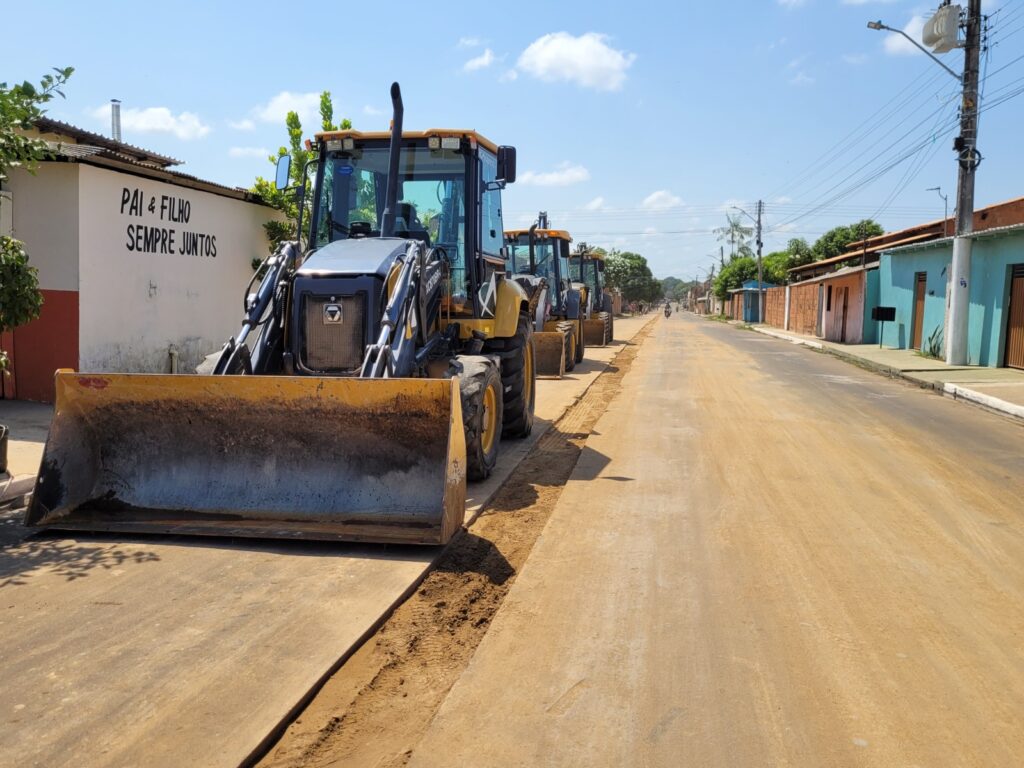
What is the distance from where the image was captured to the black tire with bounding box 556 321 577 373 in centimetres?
1845

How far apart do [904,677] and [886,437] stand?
717cm

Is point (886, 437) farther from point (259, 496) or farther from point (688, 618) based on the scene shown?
point (259, 496)

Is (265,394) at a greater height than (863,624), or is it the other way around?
(265,394)

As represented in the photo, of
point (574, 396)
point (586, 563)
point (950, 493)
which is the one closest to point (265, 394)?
point (586, 563)

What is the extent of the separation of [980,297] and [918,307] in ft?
18.8

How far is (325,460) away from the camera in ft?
19.8

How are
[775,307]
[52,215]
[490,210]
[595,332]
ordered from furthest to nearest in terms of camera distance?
[775,307], [595,332], [52,215], [490,210]

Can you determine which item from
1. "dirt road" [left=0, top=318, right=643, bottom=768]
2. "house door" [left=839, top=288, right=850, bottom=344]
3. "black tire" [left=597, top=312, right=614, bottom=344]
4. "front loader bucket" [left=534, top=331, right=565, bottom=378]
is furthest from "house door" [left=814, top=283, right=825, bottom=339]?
"dirt road" [left=0, top=318, right=643, bottom=768]

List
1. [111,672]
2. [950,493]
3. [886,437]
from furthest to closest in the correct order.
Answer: [886,437], [950,493], [111,672]

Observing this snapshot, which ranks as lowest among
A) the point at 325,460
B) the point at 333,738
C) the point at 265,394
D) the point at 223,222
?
the point at 333,738

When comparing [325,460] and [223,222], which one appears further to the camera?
[223,222]

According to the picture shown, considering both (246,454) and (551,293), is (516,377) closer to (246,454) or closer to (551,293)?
(246,454)

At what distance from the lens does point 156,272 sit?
41.2 ft

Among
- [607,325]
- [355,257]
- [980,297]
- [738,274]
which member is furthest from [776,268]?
[355,257]
